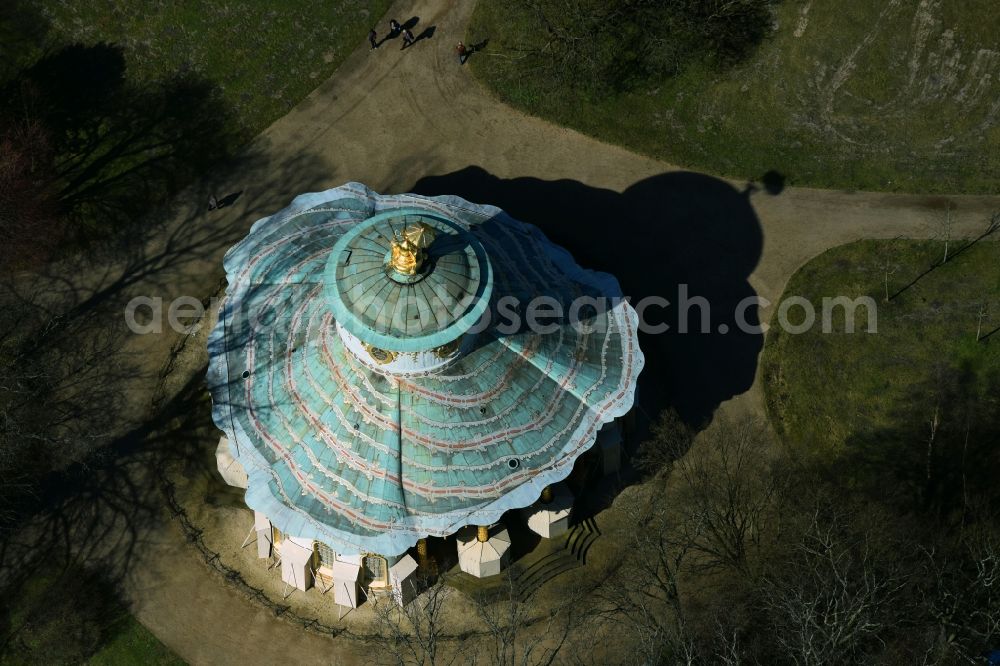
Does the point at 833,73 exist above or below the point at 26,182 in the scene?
below

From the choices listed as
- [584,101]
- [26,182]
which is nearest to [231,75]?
[26,182]

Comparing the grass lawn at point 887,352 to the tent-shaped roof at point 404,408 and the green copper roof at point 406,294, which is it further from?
the green copper roof at point 406,294

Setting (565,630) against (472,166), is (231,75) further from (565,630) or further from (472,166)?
(565,630)

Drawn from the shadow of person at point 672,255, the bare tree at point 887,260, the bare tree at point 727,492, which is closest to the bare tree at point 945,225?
the bare tree at point 887,260

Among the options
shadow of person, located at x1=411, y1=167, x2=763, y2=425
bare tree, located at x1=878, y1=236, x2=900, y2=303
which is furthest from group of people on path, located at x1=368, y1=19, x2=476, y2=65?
bare tree, located at x1=878, y1=236, x2=900, y2=303

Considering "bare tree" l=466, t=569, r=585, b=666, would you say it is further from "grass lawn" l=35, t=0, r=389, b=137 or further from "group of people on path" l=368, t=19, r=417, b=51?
"group of people on path" l=368, t=19, r=417, b=51

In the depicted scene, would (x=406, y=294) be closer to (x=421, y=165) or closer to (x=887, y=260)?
(x=421, y=165)
